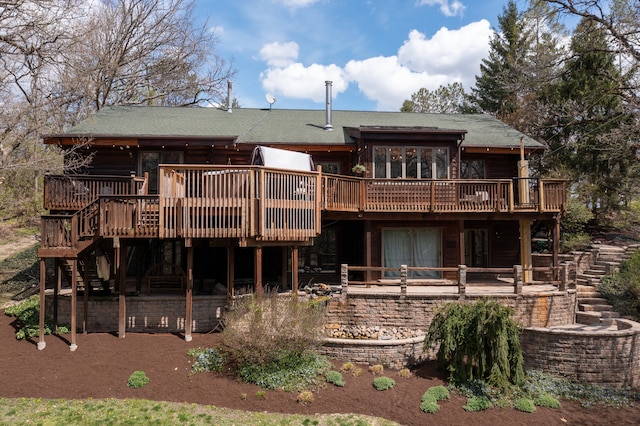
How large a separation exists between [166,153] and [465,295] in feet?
39.4

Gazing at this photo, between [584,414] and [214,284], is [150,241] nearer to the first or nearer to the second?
[214,284]

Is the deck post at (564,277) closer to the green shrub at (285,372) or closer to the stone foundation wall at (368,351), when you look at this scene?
the stone foundation wall at (368,351)

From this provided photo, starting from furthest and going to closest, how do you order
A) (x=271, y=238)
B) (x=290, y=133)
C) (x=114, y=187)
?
(x=290, y=133) → (x=114, y=187) → (x=271, y=238)

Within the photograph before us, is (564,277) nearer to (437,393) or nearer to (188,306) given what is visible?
(437,393)

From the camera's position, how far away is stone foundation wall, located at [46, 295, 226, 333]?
39.6ft

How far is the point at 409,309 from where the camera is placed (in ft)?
40.3

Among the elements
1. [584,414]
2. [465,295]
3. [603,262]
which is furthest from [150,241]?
[603,262]

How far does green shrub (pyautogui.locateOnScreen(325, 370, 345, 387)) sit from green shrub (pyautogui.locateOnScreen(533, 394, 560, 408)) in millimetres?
4597

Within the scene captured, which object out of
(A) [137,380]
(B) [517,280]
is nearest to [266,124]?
(B) [517,280]

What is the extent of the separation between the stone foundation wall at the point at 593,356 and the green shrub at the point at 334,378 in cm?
547

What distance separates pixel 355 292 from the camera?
41.8ft

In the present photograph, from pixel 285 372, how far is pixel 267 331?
1.05 metres

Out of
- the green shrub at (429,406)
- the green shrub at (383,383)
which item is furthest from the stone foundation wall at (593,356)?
the green shrub at (383,383)

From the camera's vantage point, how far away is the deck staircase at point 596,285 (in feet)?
43.6
